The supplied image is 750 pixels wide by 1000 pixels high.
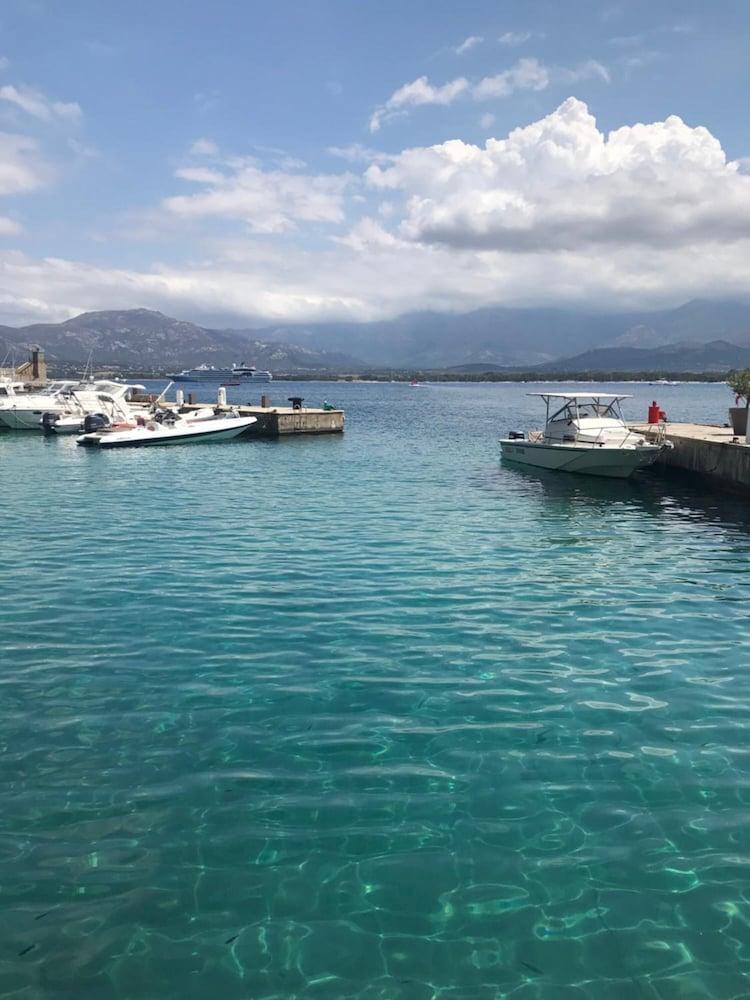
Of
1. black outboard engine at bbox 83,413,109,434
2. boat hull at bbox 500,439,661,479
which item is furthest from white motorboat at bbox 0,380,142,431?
boat hull at bbox 500,439,661,479

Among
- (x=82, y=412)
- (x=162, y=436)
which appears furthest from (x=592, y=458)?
(x=82, y=412)

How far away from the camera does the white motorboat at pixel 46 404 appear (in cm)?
5362

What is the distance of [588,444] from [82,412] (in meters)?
35.7

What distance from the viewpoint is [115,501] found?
2636 cm

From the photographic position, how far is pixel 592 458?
33.5 m

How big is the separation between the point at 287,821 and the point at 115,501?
2092 cm

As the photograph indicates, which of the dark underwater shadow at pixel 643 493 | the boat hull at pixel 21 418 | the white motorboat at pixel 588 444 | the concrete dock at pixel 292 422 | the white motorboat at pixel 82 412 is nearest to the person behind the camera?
the dark underwater shadow at pixel 643 493

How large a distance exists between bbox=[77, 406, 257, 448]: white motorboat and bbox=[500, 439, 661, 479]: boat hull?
20640 millimetres

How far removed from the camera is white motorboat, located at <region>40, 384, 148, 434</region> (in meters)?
50.6

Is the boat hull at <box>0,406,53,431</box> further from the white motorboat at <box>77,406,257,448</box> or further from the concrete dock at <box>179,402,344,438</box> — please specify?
the concrete dock at <box>179,402,344,438</box>

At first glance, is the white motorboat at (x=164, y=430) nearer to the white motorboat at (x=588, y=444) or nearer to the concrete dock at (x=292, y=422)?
the concrete dock at (x=292, y=422)

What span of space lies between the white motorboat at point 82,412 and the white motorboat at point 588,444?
27.6 metres

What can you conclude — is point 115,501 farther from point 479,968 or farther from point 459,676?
point 479,968

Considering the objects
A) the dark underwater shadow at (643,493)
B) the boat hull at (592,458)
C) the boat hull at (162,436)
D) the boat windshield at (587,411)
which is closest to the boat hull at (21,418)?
the boat hull at (162,436)
